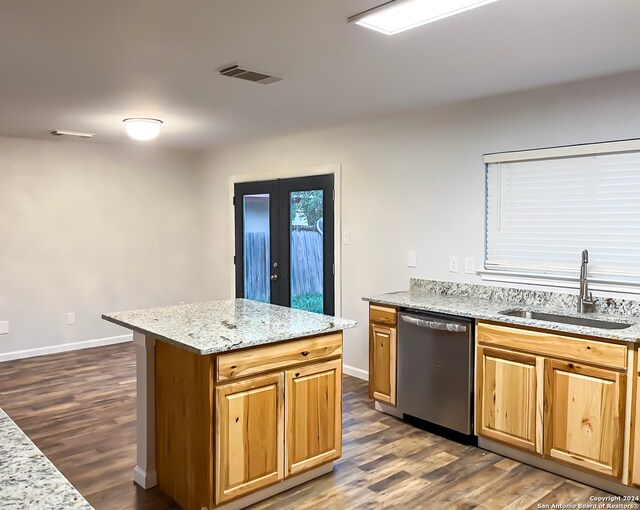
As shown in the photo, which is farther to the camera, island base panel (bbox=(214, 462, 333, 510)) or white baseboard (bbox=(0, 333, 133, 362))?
white baseboard (bbox=(0, 333, 133, 362))

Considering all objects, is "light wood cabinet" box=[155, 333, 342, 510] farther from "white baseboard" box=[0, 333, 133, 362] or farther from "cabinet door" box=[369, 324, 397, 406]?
"white baseboard" box=[0, 333, 133, 362]

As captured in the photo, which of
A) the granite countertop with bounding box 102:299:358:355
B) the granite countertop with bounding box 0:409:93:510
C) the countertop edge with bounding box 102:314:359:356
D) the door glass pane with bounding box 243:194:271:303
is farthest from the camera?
the door glass pane with bounding box 243:194:271:303

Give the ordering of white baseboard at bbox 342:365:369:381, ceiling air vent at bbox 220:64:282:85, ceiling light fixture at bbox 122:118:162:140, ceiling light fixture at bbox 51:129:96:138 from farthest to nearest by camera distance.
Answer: ceiling light fixture at bbox 51:129:96:138 → white baseboard at bbox 342:365:369:381 → ceiling light fixture at bbox 122:118:162:140 → ceiling air vent at bbox 220:64:282:85

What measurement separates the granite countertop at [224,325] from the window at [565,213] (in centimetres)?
145

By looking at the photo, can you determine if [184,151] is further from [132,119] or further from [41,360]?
[41,360]

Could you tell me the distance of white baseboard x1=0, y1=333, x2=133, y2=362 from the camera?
5336 mm

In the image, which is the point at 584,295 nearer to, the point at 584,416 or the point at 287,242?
the point at 584,416

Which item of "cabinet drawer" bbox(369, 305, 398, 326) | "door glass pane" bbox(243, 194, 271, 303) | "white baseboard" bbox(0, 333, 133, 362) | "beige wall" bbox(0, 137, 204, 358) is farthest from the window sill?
"white baseboard" bbox(0, 333, 133, 362)

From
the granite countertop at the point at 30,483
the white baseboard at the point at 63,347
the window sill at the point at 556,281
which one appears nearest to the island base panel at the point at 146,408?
the granite countertop at the point at 30,483

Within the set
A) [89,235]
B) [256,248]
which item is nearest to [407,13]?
[256,248]

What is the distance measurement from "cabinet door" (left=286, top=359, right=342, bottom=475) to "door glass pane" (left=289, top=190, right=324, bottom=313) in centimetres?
218

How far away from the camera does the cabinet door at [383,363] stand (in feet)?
12.2

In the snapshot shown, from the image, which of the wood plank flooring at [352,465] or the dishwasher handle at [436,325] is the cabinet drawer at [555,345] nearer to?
the dishwasher handle at [436,325]

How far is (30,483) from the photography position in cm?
111
